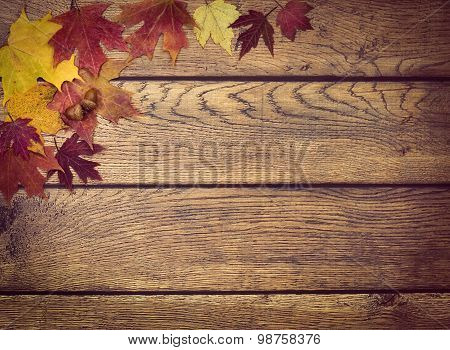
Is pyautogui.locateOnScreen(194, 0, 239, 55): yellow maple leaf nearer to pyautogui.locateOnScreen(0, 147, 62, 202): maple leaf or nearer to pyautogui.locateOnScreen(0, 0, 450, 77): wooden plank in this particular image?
pyautogui.locateOnScreen(0, 0, 450, 77): wooden plank

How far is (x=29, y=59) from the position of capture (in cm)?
90

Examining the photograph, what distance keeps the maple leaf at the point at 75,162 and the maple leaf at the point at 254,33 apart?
15.0 inches

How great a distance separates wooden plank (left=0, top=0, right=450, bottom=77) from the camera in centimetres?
92

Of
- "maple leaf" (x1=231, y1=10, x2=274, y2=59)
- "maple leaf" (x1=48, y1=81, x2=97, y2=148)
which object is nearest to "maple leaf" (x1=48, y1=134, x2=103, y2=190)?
"maple leaf" (x1=48, y1=81, x2=97, y2=148)

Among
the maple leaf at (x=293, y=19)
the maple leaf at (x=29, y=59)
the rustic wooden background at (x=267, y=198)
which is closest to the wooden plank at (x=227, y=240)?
the rustic wooden background at (x=267, y=198)

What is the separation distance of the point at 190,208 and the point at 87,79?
0.35 m

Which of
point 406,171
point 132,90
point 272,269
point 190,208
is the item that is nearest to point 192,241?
point 190,208

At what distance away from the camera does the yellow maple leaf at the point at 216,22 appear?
3.00 feet

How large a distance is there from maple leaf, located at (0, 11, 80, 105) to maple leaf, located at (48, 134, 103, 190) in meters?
0.13

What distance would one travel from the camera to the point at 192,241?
0.94m

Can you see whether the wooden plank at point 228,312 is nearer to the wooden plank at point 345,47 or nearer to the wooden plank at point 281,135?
the wooden plank at point 281,135

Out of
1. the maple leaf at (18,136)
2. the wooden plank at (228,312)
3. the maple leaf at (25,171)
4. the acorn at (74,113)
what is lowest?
the wooden plank at (228,312)

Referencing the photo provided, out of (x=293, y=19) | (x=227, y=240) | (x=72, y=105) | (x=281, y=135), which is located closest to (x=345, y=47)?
(x=293, y=19)

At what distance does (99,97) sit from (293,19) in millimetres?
446
